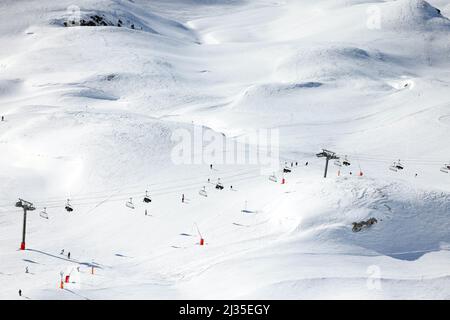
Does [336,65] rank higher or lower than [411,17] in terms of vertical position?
lower

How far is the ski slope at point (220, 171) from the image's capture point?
4453 centimetres

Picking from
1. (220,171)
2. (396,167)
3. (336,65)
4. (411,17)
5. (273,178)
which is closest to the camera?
(273,178)

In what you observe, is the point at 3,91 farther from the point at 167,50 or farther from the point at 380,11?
the point at 380,11

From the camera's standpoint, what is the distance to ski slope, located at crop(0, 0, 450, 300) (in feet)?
146

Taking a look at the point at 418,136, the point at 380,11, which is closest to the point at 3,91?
the point at 418,136

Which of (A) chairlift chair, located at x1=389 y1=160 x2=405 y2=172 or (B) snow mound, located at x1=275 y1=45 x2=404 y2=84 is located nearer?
(A) chairlift chair, located at x1=389 y1=160 x2=405 y2=172

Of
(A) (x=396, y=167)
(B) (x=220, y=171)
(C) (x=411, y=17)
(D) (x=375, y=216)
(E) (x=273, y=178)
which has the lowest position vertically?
(D) (x=375, y=216)

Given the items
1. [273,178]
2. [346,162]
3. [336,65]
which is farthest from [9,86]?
[346,162]

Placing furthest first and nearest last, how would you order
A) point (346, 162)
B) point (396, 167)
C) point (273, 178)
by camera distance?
point (396, 167)
point (346, 162)
point (273, 178)

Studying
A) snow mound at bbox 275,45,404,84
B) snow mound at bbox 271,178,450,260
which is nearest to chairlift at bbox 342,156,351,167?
snow mound at bbox 271,178,450,260

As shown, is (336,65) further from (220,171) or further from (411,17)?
(220,171)

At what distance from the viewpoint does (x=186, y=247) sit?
164 ft

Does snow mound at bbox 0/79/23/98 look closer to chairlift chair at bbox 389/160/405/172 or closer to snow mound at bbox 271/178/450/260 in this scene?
chairlift chair at bbox 389/160/405/172

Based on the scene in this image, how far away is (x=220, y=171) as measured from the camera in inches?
2569
